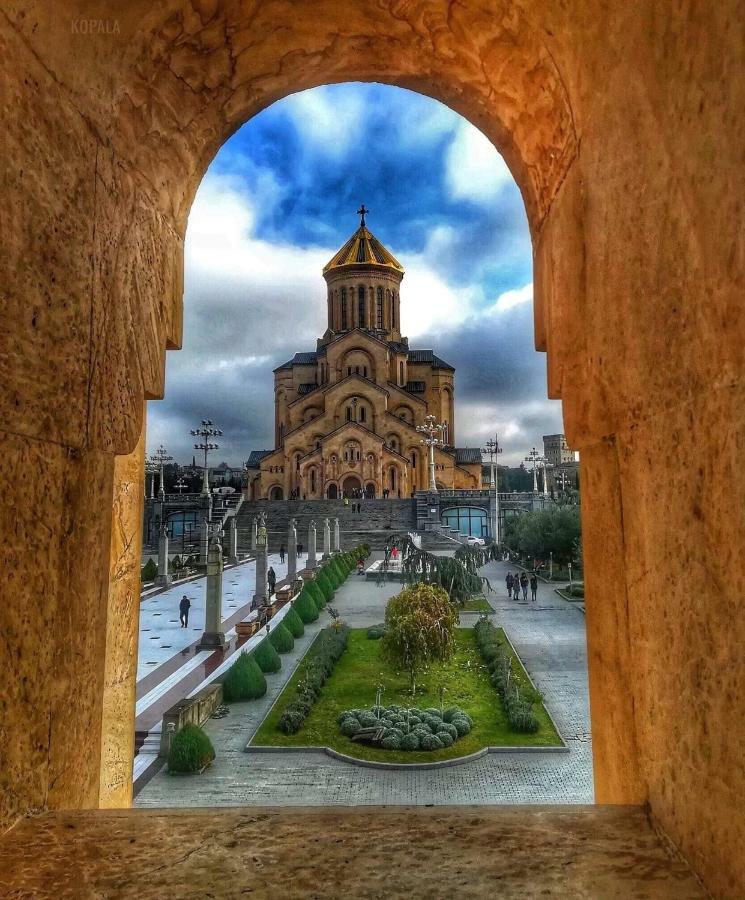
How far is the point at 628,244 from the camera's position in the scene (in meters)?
1.85

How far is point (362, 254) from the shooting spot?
162 feet

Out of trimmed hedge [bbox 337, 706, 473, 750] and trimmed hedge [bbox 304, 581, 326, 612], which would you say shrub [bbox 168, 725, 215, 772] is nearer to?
trimmed hedge [bbox 337, 706, 473, 750]

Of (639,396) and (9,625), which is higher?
(639,396)

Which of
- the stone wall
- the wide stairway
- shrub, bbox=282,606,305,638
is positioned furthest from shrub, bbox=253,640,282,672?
the wide stairway

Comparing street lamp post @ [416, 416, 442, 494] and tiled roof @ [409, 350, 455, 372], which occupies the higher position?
tiled roof @ [409, 350, 455, 372]

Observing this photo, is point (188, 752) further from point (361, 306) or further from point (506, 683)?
point (361, 306)

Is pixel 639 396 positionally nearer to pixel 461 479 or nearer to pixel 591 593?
pixel 591 593

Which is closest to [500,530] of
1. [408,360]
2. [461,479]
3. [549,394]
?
[461,479]

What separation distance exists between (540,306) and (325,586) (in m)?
17.5

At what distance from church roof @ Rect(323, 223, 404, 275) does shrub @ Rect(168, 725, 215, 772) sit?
44063 millimetres

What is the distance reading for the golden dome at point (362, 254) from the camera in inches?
1933

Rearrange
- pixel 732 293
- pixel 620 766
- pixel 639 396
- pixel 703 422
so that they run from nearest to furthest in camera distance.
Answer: pixel 732 293 → pixel 703 422 → pixel 639 396 → pixel 620 766

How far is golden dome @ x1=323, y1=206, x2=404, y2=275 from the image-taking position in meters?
49.1

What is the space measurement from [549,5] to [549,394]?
4.30ft
